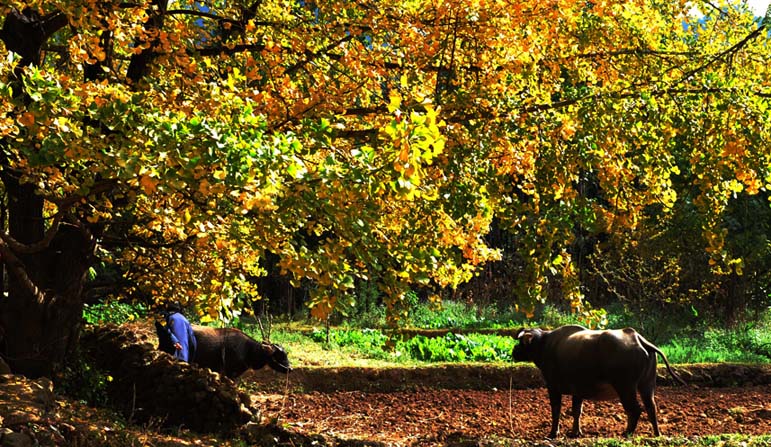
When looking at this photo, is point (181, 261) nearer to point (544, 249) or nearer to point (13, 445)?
point (13, 445)

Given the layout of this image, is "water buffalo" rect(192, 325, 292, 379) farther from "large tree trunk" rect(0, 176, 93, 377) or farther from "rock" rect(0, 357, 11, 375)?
"rock" rect(0, 357, 11, 375)

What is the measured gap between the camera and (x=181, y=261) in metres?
8.46

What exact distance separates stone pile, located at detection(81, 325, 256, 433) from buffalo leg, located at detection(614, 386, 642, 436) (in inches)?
168

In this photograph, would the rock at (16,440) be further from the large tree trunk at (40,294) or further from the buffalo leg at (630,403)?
the buffalo leg at (630,403)

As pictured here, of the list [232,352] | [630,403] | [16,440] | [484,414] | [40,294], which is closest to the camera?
[16,440]

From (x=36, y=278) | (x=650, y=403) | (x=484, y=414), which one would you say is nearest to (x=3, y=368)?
(x=36, y=278)

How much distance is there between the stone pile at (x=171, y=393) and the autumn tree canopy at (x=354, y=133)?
101 cm

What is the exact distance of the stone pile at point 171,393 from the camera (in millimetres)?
8664

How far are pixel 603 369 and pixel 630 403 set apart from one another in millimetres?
486

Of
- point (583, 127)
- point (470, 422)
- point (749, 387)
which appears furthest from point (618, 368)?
point (749, 387)

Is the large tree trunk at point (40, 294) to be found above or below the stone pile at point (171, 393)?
above

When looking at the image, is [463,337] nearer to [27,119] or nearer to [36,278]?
[36,278]

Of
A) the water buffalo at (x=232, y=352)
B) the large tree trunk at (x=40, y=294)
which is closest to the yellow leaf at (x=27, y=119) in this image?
the large tree trunk at (x=40, y=294)

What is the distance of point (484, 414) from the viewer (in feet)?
37.6
